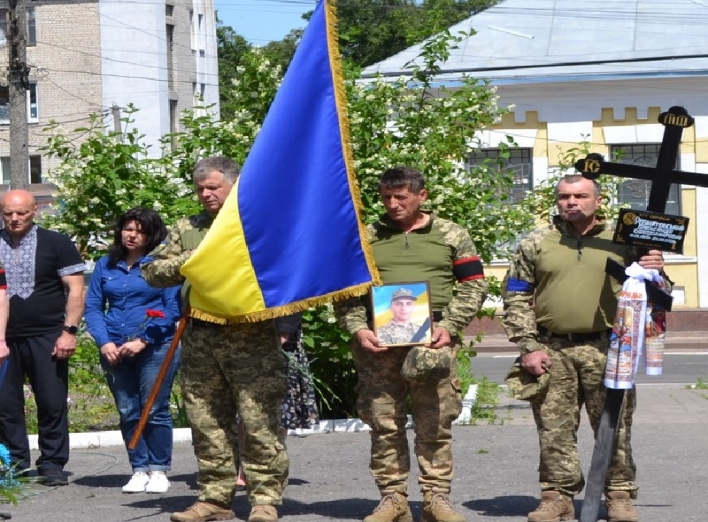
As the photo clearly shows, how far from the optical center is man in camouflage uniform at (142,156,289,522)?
22.2ft

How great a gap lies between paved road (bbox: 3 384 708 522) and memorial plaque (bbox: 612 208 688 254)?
1467 mm

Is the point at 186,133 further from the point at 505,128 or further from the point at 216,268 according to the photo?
the point at 505,128

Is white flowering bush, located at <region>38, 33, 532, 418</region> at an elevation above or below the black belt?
above

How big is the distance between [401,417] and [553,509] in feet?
2.94

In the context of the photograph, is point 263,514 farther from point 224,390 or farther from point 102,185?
point 102,185

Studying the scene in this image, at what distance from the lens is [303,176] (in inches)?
263

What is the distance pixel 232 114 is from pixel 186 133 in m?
0.62

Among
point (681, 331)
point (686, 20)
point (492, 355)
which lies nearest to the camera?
point (492, 355)

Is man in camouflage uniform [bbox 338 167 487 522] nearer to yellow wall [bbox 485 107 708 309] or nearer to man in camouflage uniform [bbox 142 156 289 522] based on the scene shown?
man in camouflage uniform [bbox 142 156 289 522]

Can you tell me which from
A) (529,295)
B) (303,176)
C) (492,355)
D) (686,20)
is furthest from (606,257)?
(686,20)

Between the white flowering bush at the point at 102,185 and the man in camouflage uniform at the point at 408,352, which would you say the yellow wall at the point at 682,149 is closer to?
the white flowering bush at the point at 102,185

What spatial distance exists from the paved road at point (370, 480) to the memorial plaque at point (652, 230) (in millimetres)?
1467

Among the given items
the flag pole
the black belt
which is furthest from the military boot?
the flag pole

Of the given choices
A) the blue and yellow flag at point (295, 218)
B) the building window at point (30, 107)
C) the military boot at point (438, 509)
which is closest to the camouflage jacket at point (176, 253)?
the blue and yellow flag at point (295, 218)
